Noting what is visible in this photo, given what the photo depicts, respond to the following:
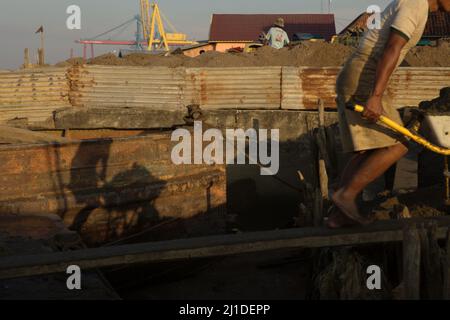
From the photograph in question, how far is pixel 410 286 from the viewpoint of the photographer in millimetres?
4203

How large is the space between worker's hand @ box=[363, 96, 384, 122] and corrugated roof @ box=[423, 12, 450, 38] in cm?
2803

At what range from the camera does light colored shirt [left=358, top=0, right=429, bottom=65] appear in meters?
3.86

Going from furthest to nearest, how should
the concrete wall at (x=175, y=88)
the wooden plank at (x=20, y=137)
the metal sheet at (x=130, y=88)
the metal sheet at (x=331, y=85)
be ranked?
1. the metal sheet at (x=130, y=88)
2. the concrete wall at (x=175, y=88)
3. the metal sheet at (x=331, y=85)
4. the wooden plank at (x=20, y=137)

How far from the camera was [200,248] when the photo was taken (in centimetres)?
394

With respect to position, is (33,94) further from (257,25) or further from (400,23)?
(257,25)

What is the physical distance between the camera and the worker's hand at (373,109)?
12.8 feet

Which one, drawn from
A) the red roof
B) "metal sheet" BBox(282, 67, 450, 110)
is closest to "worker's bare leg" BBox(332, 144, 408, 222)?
"metal sheet" BBox(282, 67, 450, 110)

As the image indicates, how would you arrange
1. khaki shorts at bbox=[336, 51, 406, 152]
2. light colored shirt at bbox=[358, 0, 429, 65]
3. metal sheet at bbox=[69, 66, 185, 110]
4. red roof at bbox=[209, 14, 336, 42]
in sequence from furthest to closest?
red roof at bbox=[209, 14, 336, 42] → metal sheet at bbox=[69, 66, 185, 110] → khaki shorts at bbox=[336, 51, 406, 152] → light colored shirt at bbox=[358, 0, 429, 65]

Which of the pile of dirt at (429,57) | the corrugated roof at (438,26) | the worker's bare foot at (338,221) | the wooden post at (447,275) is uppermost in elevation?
the corrugated roof at (438,26)

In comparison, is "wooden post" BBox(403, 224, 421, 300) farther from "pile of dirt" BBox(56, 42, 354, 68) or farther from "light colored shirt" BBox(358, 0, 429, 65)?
"pile of dirt" BBox(56, 42, 354, 68)

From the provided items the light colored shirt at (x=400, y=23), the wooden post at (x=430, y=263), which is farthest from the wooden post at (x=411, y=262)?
the light colored shirt at (x=400, y=23)

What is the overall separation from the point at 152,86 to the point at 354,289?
10627 millimetres

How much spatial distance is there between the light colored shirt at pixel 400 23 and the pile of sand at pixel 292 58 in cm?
1290

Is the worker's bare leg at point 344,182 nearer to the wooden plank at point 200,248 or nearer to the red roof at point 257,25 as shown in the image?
the wooden plank at point 200,248
